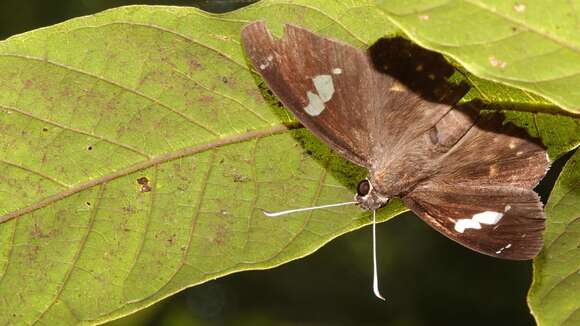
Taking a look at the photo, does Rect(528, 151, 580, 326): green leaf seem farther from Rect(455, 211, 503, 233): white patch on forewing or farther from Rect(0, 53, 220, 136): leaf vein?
Rect(0, 53, 220, 136): leaf vein

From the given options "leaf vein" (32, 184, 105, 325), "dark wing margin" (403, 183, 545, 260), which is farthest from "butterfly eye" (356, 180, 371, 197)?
"leaf vein" (32, 184, 105, 325)

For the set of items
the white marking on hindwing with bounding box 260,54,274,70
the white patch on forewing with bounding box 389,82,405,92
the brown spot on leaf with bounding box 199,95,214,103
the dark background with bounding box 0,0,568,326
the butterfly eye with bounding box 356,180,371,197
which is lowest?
the dark background with bounding box 0,0,568,326

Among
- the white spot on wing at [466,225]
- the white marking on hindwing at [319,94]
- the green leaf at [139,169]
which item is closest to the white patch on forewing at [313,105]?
the white marking on hindwing at [319,94]

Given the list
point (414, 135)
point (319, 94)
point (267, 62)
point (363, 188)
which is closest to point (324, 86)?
point (319, 94)

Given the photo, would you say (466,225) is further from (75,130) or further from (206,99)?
(75,130)

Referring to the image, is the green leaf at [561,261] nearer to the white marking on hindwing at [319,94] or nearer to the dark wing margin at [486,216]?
the dark wing margin at [486,216]

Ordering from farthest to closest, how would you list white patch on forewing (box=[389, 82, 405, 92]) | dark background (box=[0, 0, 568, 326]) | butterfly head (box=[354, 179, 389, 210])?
dark background (box=[0, 0, 568, 326])
white patch on forewing (box=[389, 82, 405, 92])
butterfly head (box=[354, 179, 389, 210])

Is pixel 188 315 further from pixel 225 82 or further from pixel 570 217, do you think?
pixel 570 217
